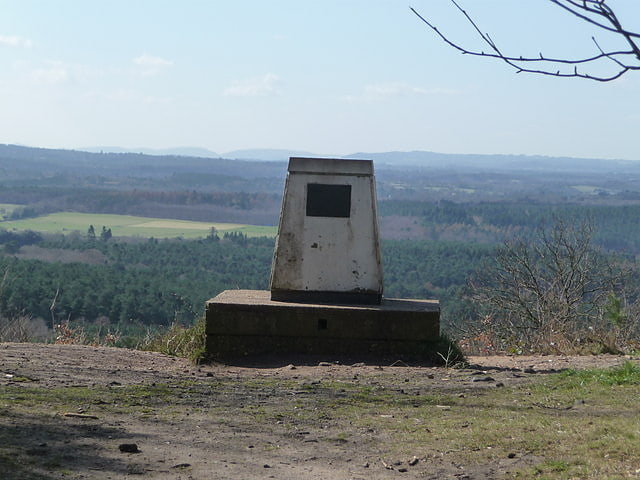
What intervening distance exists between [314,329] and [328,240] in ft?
3.15

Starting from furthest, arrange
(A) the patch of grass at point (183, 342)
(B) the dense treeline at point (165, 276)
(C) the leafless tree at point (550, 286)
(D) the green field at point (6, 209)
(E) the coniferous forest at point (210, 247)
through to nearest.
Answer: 1. (D) the green field at point (6, 209)
2. (B) the dense treeline at point (165, 276)
3. (E) the coniferous forest at point (210, 247)
4. (C) the leafless tree at point (550, 286)
5. (A) the patch of grass at point (183, 342)

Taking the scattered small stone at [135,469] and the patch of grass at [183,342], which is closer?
the scattered small stone at [135,469]

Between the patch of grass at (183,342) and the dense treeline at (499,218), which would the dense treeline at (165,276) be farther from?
the dense treeline at (499,218)

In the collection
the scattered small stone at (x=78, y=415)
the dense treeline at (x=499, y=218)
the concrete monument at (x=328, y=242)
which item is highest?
the concrete monument at (x=328, y=242)

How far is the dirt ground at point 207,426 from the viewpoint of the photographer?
481cm

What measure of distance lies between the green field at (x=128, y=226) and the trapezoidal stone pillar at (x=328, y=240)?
73807 mm

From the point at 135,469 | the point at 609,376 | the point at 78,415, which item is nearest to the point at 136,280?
the point at 609,376

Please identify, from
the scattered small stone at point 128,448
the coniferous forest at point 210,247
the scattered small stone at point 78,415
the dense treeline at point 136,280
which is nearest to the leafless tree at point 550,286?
the coniferous forest at point 210,247

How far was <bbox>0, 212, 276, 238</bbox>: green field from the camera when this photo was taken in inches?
3339

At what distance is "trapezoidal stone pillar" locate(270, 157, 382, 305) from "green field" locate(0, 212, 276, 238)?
73.8 meters

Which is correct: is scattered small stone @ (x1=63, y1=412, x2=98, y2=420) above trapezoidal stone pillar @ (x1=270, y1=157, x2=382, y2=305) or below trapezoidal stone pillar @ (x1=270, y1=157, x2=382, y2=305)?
below

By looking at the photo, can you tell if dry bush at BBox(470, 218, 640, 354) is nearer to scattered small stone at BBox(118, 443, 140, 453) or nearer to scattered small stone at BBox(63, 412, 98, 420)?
scattered small stone at BBox(63, 412, 98, 420)

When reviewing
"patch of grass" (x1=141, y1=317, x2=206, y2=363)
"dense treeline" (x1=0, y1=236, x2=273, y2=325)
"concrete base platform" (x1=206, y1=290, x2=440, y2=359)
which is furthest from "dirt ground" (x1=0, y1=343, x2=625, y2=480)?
"dense treeline" (x1=0, y1=236, x2=273, y2=325)

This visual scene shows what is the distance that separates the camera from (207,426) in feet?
19.2
